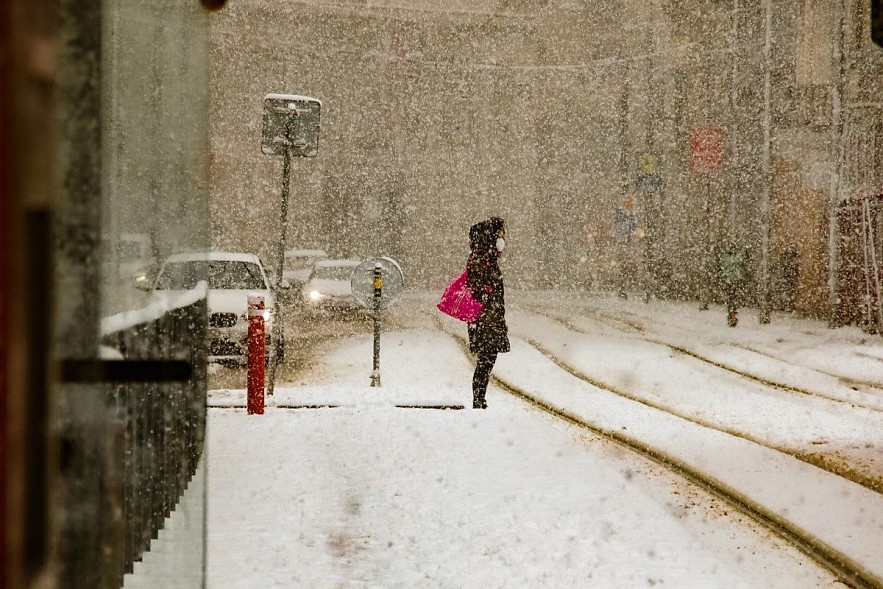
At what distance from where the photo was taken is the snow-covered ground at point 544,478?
4441mm

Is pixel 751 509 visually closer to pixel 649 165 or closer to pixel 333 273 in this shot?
pixel 333 273

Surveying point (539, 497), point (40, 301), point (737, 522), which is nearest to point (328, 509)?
point (539, 497)

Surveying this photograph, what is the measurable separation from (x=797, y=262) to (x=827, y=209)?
2.00 m

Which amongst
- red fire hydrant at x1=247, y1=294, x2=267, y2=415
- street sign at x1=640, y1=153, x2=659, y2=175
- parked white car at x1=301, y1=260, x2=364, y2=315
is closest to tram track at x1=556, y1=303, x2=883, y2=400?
street sign at x1=640, y1=153, x2=659, y2=175

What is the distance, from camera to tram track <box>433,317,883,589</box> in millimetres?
4410

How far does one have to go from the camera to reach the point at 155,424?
3.88m

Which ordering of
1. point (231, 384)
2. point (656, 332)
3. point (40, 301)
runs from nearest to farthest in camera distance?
point (40, 301) < point (231, 384) < point (656, 332)

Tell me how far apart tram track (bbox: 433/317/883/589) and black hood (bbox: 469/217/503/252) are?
69.1 inches

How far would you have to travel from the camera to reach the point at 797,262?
23.0m

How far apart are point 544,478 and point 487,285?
2.81 m

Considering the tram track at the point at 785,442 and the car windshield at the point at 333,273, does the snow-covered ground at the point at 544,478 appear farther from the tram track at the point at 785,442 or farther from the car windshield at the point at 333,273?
the car windshield at the point at 333,273

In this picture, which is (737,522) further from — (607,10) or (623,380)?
(607,10)

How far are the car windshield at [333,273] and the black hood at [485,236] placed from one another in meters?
13.3

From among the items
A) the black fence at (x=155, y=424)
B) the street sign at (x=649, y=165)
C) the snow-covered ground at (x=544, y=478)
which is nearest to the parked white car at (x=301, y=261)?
the street sign at (x=649, y=165)
